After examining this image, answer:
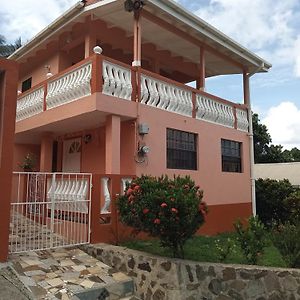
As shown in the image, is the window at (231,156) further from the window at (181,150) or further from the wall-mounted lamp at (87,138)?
the wall-mounted lamp at (87,138)

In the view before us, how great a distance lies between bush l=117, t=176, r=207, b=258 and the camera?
21.1 feet

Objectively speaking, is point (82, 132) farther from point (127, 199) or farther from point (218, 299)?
point (218, 299)

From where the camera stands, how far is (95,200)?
7.95 meters

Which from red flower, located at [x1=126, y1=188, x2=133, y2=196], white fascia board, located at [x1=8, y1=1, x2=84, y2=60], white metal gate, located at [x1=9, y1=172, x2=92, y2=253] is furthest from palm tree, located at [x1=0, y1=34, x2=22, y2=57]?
red flower, located at [x1=126, y1=188, x2=133, y2=196]

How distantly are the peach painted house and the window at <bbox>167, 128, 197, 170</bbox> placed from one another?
0.03m

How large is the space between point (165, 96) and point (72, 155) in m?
4.20

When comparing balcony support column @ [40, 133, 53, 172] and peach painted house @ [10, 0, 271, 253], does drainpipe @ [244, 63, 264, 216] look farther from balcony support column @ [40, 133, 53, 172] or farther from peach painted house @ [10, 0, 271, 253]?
balcony support column @ [40, 133, 53, 172]

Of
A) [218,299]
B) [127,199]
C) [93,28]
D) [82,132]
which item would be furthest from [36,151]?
[218,299]

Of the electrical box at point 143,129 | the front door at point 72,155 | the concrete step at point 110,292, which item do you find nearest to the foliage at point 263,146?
the front door at point 72,155

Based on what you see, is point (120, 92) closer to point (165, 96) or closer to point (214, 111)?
point (165, 96)

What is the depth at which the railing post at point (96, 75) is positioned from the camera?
8586 millimetres

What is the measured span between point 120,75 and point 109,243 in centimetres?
416

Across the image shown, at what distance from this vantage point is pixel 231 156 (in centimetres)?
1338

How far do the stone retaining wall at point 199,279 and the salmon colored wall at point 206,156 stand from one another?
2927mm
